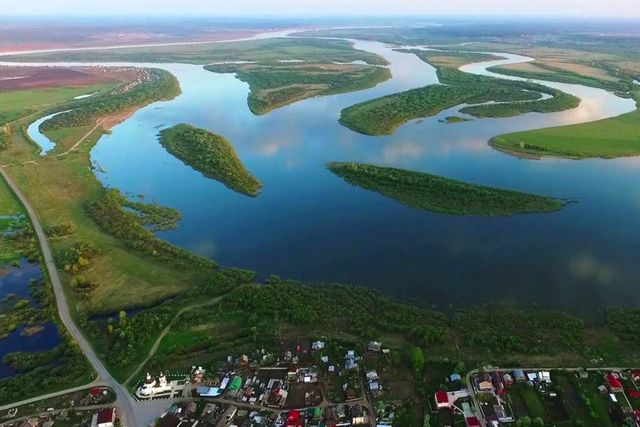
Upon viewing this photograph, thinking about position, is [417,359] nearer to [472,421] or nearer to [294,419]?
[472,421]

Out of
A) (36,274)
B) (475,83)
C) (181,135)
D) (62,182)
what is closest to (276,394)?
(36,274)

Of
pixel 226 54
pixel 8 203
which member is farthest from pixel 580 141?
pixel 226 54

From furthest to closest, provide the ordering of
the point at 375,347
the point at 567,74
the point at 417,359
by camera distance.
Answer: the point at 567,74
the point at 375,347
the point at 417,359

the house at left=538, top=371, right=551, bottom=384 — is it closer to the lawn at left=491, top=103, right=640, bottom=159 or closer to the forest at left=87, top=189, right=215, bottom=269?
the forest at left=87, top=189, right=215, bottom=269

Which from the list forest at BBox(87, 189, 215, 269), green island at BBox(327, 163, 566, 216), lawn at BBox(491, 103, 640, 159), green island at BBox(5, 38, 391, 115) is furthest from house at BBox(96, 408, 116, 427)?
green island at BBox(5, 38, 391, 115)

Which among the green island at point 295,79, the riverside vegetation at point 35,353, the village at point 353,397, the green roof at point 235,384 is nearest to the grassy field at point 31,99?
the green island at point 295,79

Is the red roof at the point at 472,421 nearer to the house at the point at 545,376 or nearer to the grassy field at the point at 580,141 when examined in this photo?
the house at the point at 545,376

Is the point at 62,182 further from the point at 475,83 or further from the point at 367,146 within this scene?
the point at 475,83
